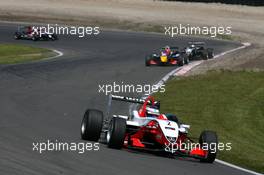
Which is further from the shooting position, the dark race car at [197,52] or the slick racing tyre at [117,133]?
the dark race car at [197,52]

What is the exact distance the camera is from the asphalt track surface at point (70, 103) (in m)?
12.1

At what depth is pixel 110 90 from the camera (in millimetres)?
23969

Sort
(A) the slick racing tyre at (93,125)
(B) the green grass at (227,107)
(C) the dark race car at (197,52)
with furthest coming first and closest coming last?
(C) the dark race car at (197,52), (B) the green grass at (227,107), (A) the slick racing tyre at (93,125)

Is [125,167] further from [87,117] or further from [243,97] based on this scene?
[243,97]

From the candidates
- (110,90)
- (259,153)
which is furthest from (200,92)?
(259,153)

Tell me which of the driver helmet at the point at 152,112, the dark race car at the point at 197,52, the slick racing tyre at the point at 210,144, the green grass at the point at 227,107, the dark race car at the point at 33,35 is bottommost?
the dark race car at the point at 33,35

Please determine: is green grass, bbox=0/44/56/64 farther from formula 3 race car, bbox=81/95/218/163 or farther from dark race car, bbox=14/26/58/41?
formula 3 race car, bbox=81/95/218/163

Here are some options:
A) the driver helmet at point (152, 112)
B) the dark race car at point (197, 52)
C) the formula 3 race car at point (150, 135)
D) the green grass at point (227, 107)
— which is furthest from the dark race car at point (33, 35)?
the formula 3 race car at point (150, 135)

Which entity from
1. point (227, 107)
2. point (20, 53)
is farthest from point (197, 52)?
point (227, 107)

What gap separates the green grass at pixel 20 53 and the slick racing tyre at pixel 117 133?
16.9 metres

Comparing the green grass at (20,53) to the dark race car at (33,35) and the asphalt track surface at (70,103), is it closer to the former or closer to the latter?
the asphalt track surface at (70,103)

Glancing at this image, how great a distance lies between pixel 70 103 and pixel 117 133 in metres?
6.94

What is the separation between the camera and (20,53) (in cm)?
3444

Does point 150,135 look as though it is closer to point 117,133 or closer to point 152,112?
point 117,133
